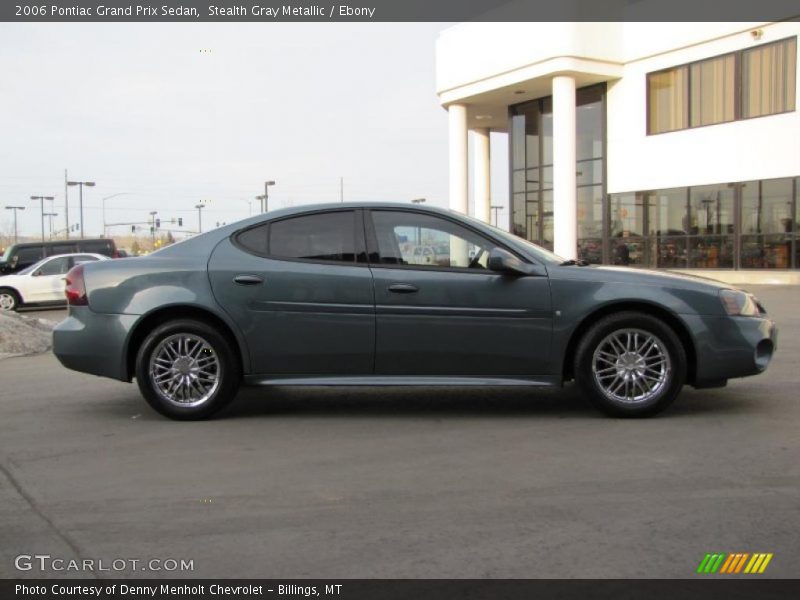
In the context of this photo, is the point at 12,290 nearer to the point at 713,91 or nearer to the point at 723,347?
the point at 723,347

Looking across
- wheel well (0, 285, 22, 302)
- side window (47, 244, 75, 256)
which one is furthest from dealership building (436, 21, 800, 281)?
wheel well (0, 285, 22, 302)

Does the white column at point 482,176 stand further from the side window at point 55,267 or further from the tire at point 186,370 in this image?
the tire at point 186,370

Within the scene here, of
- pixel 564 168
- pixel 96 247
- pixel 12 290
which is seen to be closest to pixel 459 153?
pixel 564 168

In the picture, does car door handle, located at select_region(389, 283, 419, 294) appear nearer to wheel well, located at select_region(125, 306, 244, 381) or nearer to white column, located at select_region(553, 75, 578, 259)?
wheel well, located at select_region(125, 306, 244, 381)

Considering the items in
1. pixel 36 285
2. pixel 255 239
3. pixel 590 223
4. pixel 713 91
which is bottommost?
pixel 36 285

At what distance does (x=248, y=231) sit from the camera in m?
6.19

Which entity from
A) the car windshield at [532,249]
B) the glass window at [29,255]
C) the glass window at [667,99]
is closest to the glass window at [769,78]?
the glass window at [667,99]

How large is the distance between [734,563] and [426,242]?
341 centimetres

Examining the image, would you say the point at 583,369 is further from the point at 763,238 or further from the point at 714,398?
the point at 763,238

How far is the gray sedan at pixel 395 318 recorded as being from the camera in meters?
5.84

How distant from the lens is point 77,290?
6.13 m

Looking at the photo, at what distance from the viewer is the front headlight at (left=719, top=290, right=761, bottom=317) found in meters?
5.86

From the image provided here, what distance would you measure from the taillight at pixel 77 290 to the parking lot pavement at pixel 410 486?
0.92 metres
